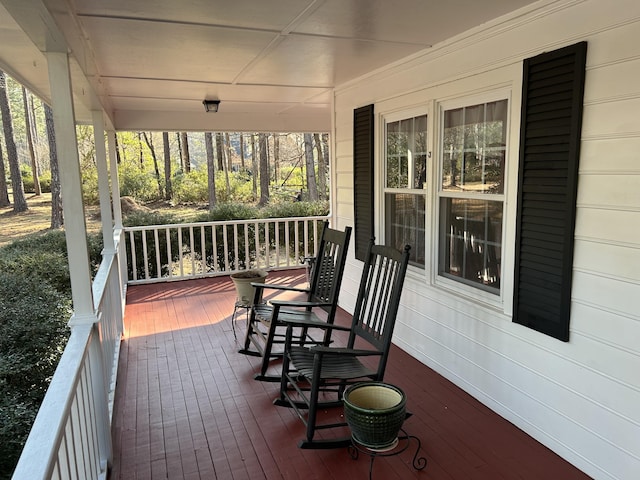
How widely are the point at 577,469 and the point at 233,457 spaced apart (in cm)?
185

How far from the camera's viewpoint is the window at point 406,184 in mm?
3721

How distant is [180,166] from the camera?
915 inches

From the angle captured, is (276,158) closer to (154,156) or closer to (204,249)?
(154,156)

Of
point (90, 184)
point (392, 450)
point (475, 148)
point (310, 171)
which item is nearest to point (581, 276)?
point (475, 148)

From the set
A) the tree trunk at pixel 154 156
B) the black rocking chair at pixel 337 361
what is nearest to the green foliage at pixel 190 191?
the tree trunk at pixel 154 156

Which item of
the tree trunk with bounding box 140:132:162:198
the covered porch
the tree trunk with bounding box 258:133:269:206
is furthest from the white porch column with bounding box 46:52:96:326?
the tree trunk with bounding box 140:132:162:198

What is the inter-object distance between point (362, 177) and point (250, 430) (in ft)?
8.67

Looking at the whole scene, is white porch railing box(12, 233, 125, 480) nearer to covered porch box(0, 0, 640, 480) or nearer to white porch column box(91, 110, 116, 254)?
covered porch box(0, 0, 640, 480)

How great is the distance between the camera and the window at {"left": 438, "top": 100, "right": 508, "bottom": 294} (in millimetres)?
2904

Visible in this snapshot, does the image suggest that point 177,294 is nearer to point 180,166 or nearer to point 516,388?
point 516,388

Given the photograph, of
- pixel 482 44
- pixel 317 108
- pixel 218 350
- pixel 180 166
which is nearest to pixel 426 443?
pixel 218 350

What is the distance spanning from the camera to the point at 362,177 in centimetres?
456

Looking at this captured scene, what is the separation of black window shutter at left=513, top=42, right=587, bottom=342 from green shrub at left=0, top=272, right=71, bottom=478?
3246 mm

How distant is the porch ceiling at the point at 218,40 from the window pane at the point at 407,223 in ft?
3.81
